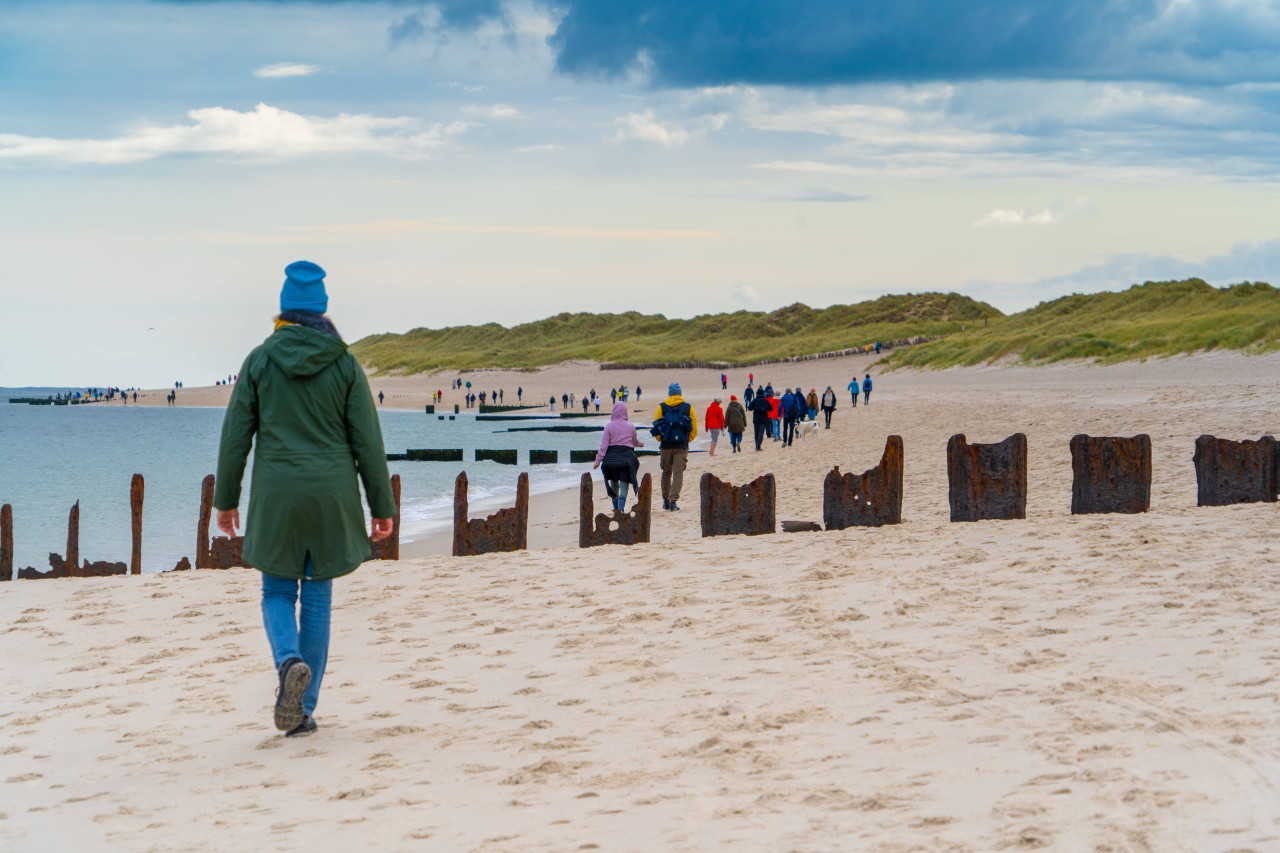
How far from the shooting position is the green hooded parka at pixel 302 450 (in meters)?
5.63

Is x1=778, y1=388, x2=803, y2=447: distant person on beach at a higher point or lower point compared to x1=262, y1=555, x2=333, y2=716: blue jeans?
higher

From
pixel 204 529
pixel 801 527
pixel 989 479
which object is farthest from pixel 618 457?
pixel 989 479

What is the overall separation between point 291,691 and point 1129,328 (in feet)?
198

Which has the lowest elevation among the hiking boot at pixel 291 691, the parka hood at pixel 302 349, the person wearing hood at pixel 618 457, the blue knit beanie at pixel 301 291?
the hiking boot at pixel 291 691

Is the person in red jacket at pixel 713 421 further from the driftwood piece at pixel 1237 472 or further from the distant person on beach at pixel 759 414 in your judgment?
the driftwood piece at pixel 1237 472

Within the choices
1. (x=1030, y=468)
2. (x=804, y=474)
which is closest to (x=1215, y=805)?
(x=1030, y=468)

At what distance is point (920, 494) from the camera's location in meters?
A: 17.7

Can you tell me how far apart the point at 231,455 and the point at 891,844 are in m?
3.28

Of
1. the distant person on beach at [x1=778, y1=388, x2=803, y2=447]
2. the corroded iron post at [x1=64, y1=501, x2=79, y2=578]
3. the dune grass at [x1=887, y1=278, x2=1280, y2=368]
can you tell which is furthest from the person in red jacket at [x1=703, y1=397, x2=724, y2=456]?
the dune grass at [x1=887, y1=278, x2=1280, y2=368]

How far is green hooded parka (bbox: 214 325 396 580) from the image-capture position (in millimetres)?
5633

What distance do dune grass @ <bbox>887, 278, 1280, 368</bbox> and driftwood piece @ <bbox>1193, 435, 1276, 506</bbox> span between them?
3303 centimetres

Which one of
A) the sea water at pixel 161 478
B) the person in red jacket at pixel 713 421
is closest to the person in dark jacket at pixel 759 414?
the person in red jacket at pixel 713 421

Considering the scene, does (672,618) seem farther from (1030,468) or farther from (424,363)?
(424,363)

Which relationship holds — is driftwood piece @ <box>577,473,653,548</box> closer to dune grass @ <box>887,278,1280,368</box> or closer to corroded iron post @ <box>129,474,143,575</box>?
corroded iron post @ <box>129,474,143,575</box>
